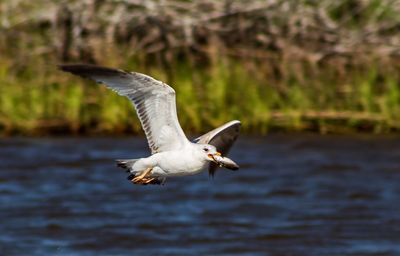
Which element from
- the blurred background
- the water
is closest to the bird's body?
the water

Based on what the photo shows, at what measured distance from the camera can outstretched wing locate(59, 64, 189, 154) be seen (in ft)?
25.5

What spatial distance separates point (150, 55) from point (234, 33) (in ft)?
3.31

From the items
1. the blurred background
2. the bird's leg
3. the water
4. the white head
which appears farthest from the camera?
the blurred background

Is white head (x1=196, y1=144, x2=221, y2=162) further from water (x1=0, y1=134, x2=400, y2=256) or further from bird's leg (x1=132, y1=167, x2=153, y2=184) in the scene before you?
water (x1=0, y1=134, x2=400, y2=256)

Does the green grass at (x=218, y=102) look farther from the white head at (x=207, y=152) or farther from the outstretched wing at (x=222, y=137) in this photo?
the white head at (x=207, y=152)

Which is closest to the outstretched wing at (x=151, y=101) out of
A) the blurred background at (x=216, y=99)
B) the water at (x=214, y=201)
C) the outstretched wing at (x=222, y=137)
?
the outstretched wing at (x=222, y=137)

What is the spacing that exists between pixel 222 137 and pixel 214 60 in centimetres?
569

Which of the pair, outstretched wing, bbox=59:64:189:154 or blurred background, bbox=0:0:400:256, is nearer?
outstretched wing, bbox=59:64:189:154

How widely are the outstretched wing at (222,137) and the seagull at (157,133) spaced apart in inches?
9.3

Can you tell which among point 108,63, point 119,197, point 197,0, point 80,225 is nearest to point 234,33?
point 197,0

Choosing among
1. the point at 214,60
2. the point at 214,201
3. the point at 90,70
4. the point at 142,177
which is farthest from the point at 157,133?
the point at 214,60

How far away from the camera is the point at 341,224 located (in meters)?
12.0

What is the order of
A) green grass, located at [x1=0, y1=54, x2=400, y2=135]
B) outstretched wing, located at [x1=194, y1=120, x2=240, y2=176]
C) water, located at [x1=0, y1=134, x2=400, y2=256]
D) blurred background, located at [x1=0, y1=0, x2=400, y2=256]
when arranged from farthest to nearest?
green grass, located at [x1=0, y1=54, x2=400, y2=135] < blurred background, located at [x1=0, y1=0, x2=400, y2=256] < water, located at [x1=0, y1=134, x2=400, y2=256] < outstretched wing, located at [x1=194, y1=120, x2=240, y2=176]

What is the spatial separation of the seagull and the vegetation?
223 inches
